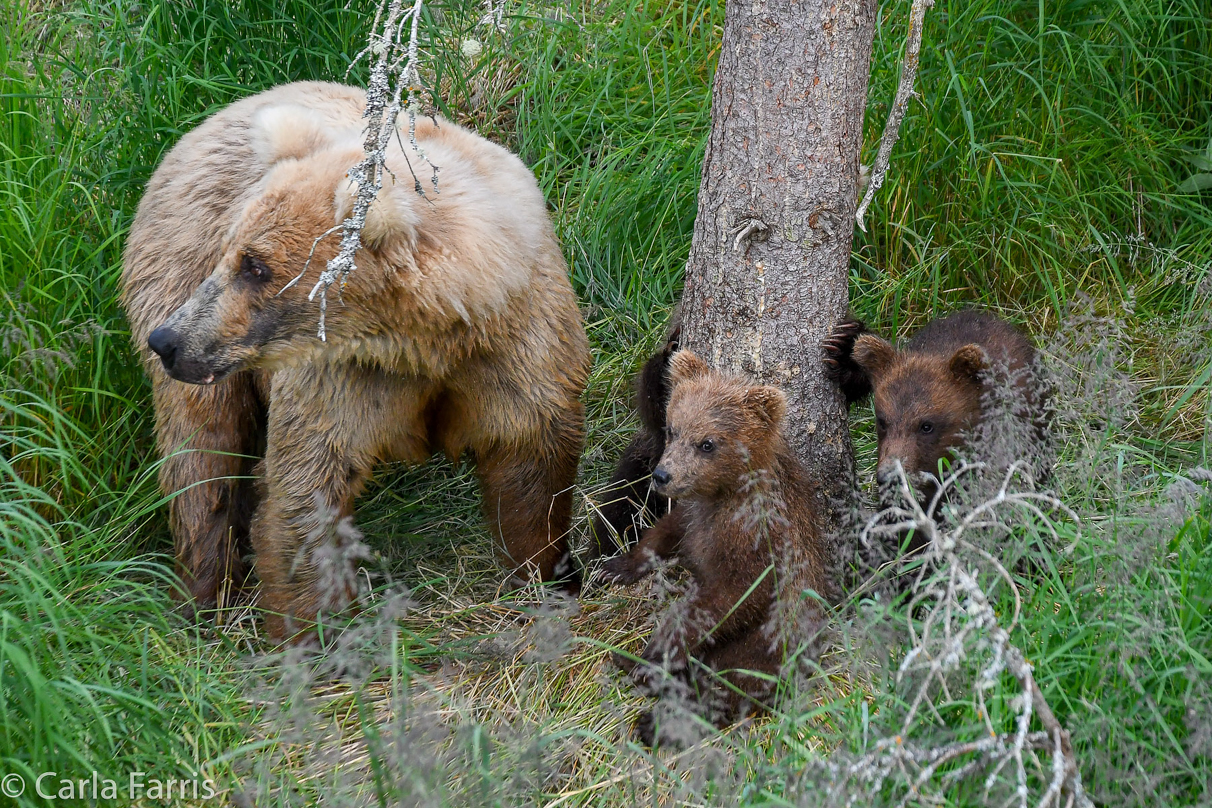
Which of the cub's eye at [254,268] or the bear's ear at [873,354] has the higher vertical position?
the cub's eye at [254,268]

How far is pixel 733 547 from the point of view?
138 inches

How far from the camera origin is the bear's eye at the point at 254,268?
3.52 meters

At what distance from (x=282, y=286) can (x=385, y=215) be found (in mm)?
433

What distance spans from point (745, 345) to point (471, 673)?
1518 millimetres

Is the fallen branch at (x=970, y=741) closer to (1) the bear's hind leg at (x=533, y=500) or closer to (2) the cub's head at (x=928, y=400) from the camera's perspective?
(2) the cub's head at (x=928, y=400)

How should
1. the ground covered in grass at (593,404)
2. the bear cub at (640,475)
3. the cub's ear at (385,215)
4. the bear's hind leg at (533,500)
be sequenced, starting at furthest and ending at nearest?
the bear cub at (640,475), the bear's hind leg at (533,500), the cub's ear at (385,215), the ground covered in grass at (593,404)

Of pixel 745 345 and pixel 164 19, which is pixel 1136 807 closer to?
pixel 745 345

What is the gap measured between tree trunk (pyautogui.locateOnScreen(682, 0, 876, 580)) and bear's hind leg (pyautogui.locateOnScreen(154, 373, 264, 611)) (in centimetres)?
180

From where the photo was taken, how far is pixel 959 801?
260 cm

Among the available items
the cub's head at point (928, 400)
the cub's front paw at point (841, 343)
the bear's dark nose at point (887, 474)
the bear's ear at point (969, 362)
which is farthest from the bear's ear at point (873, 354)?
the bear's dark nose at point (887, 474)

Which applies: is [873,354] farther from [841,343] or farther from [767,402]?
[767,402]

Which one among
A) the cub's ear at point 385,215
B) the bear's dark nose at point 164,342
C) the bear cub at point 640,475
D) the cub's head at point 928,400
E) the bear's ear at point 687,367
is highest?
the cub's ear at point 385,215

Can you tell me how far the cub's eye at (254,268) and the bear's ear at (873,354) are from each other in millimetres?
2033

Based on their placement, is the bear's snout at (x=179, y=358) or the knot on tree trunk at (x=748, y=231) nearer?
the bear's snout at (x=179, y=358)
